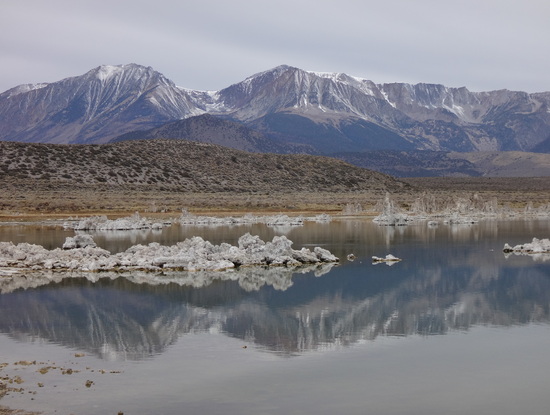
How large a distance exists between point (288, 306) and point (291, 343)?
6.63 meters

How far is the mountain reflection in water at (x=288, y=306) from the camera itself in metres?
23.6

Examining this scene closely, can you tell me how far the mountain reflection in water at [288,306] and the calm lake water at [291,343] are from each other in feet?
0.30

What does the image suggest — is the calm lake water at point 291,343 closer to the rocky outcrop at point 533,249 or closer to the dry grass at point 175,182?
the rocky outcrop at point 533,249

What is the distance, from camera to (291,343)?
880 inches

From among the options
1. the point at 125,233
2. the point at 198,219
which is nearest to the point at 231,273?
the point at 125,233

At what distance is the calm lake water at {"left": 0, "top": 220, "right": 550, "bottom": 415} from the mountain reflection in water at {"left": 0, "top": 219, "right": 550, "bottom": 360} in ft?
0.30

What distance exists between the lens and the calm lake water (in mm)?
16469

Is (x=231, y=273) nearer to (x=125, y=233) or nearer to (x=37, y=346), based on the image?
(x=37, y=346)

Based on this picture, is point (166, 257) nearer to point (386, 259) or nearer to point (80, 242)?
point (80, 242)

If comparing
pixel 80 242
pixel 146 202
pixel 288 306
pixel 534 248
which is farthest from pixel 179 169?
pixel 288 306

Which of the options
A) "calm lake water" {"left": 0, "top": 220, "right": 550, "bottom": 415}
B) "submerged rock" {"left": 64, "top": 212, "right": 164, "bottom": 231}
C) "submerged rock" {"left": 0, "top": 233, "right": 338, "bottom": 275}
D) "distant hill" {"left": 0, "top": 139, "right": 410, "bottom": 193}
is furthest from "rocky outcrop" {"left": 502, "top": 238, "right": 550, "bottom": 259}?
"distant hill" {"left": 0, "top": 139, "right": 410, "bottom": 193}

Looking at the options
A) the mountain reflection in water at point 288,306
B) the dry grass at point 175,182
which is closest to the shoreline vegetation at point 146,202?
the dry grass at point 175,182

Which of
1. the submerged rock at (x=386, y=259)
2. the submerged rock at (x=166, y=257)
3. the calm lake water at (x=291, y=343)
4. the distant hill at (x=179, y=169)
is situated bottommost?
the submerged rock at (x=386, y=259)

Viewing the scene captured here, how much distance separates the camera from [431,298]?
3130cm
